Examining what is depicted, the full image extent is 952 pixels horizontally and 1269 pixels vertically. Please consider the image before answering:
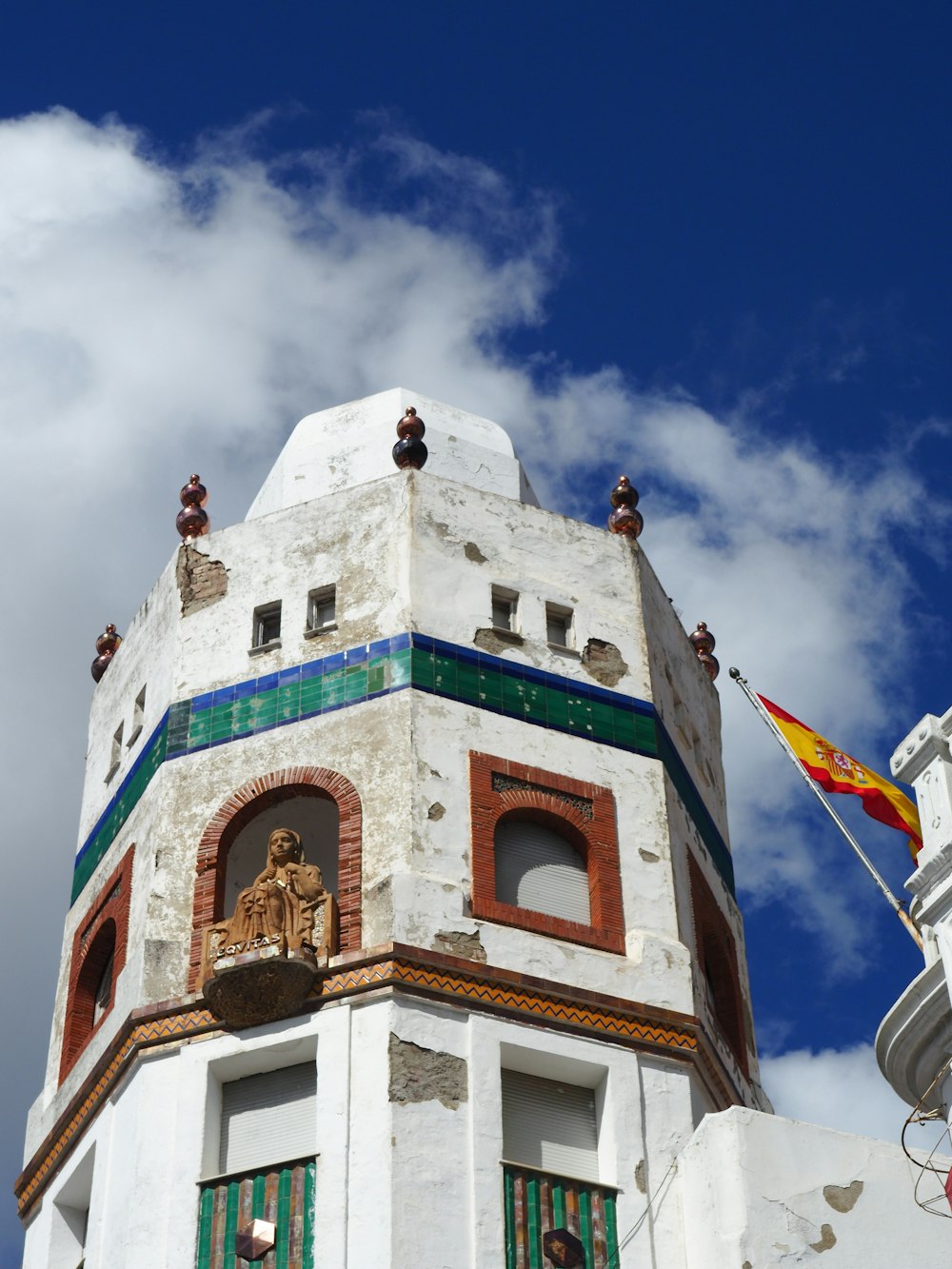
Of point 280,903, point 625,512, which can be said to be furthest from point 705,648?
point 280,903

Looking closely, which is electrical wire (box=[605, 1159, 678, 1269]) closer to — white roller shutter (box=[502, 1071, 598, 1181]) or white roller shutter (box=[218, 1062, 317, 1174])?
white roller shutter (box=[502, 1071, 598, 1181])

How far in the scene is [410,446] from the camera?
3322cm

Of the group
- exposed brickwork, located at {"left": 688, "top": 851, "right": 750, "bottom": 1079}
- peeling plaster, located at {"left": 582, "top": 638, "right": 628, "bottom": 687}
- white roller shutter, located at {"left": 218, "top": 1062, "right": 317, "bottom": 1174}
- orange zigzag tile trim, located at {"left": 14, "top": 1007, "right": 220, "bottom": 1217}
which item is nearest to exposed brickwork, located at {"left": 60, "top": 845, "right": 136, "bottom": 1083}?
orange zigzag tile trim, located at {"left": 14, "top": 1007, "right": 220, "bottom": 1217}

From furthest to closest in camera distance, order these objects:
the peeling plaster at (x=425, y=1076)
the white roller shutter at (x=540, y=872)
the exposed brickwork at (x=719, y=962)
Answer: the exposed brickwork at (x=719, y=962) → the white roller shutter at (x=540, y=872) → the peeling plaster at (x=425, y=1076)

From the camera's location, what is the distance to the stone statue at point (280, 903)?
28094 millimetres

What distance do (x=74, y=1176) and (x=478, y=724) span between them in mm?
6883

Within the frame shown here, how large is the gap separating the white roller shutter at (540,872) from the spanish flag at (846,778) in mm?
3585

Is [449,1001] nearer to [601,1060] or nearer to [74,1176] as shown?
[601,1060]

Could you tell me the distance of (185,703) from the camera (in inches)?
1235

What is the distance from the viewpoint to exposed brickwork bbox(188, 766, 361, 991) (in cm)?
2859

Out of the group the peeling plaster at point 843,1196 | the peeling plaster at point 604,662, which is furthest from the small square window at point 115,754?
the peeling plaster at point 843,1196

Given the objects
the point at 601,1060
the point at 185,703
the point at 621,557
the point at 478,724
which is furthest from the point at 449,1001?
the point at 621,557

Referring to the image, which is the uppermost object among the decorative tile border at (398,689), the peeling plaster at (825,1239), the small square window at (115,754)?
the small square window at (115,754)

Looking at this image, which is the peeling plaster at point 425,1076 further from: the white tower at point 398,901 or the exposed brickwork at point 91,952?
the exposed brickwork at point 91,952
